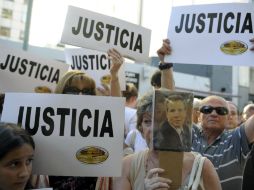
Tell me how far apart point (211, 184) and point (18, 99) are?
111cm

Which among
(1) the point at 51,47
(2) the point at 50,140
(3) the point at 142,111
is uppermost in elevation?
(1) the point at 51,47

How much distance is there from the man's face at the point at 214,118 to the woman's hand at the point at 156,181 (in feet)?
4.50

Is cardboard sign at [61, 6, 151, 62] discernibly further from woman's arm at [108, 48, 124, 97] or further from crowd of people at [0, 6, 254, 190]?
crowd of people at [0, 6, 254, 190]

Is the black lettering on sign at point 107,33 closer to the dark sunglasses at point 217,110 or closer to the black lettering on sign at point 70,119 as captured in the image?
the dark sunglasses at point 217,110

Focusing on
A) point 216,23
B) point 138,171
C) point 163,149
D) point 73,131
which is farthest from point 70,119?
point 216,23

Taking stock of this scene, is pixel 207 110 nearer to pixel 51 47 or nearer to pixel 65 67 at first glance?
pixel 65 67

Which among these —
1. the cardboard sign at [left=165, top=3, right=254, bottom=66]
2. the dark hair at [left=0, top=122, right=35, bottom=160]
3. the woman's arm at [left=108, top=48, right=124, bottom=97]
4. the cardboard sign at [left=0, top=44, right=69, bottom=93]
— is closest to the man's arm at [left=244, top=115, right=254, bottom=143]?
the cardboard sign at [left=165, top=3, right=254, bottom=66]

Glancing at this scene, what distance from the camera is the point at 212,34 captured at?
2.93 meters

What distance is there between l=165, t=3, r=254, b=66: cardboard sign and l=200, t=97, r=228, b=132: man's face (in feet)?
1.35

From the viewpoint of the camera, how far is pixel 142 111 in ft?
7.54

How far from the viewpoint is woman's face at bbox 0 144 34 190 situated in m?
1.98

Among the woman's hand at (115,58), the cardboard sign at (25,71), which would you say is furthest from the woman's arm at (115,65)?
the cardboard sign at (25,71)

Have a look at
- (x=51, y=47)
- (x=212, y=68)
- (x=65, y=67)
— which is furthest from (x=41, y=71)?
(x=212, y=68)

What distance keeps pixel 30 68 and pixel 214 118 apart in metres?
1.66
